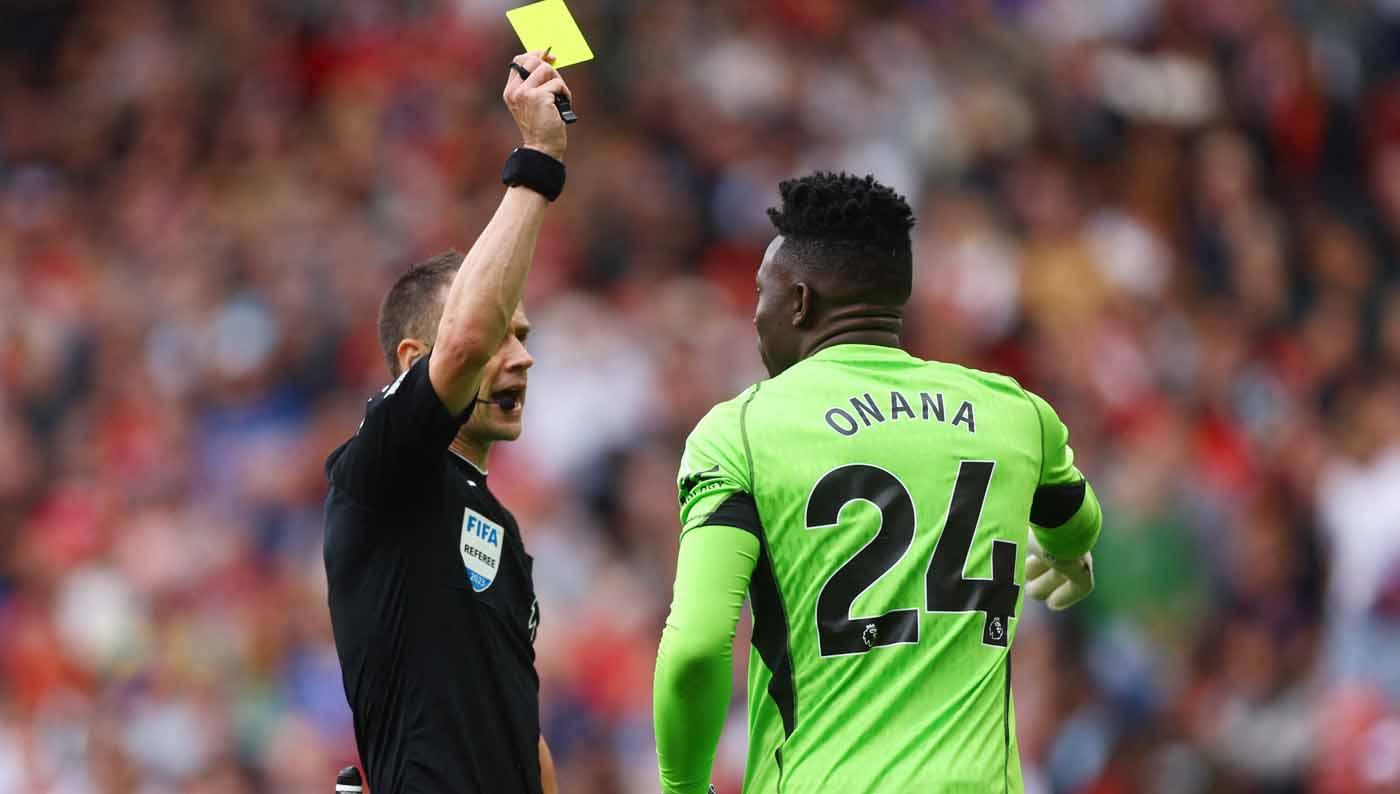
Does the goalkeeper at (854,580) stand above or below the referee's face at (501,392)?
below

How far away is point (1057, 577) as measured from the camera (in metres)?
4.29

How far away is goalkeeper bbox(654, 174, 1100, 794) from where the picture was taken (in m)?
3.49

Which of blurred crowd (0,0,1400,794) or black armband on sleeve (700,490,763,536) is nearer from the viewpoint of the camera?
black armband on sleeve (700,490,763,536)

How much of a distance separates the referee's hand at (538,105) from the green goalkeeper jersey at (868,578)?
61cm

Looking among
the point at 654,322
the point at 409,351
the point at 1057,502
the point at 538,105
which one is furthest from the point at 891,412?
the point at 654,322

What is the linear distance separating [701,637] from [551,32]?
1.24 m

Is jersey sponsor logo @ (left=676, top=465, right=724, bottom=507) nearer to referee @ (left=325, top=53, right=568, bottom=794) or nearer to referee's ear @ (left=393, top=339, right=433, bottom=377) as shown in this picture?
referee @ (left=325, top=53, right=568, bottom=794)

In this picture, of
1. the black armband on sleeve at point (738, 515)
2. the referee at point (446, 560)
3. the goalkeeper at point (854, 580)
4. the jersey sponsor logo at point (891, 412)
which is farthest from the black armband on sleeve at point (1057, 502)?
the referee at point (446, 560)

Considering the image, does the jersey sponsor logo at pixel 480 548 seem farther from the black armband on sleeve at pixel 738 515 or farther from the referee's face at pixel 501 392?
the black armband on sleeve at pixel 738 515

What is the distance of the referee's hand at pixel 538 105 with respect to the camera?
12.5 feet

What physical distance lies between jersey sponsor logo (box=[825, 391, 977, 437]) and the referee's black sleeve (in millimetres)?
694

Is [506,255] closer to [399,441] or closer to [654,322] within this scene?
[399,441]

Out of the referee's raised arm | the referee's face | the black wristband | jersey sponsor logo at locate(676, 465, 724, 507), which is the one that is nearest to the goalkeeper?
jersey sponsor logo at locate(676, 465, 724, 507)

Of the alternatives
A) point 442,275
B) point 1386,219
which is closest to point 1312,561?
point 1386,219
